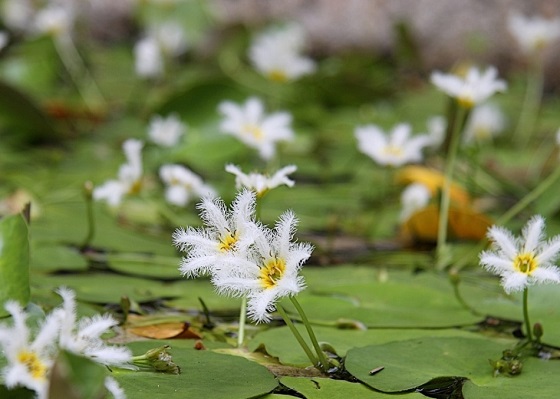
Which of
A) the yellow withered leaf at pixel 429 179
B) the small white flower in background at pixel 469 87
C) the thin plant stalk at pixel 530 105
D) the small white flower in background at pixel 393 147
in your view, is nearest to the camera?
the small white flower in background at pixel 469 87

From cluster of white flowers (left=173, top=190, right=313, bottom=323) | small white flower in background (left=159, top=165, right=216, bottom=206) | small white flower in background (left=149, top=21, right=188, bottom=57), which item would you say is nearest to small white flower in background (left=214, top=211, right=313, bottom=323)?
cluster of white flowers (left=173, top=190, right=313, bottom=323)

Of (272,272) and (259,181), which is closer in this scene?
(272,272)

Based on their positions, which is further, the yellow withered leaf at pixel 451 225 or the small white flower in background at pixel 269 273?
the yellow withered leaf at pixel 451 225

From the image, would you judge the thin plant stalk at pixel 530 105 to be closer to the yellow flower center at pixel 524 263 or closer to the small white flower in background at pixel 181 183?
the small white flower in background at pixel 181 183

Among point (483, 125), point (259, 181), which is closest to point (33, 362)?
point (259, 181)

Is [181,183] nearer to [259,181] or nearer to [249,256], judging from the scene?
[259,181]

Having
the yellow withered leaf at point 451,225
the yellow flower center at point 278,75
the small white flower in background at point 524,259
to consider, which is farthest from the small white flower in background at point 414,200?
the small white flower in background at point 524,259

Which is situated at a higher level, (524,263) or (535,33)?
(535,33)
